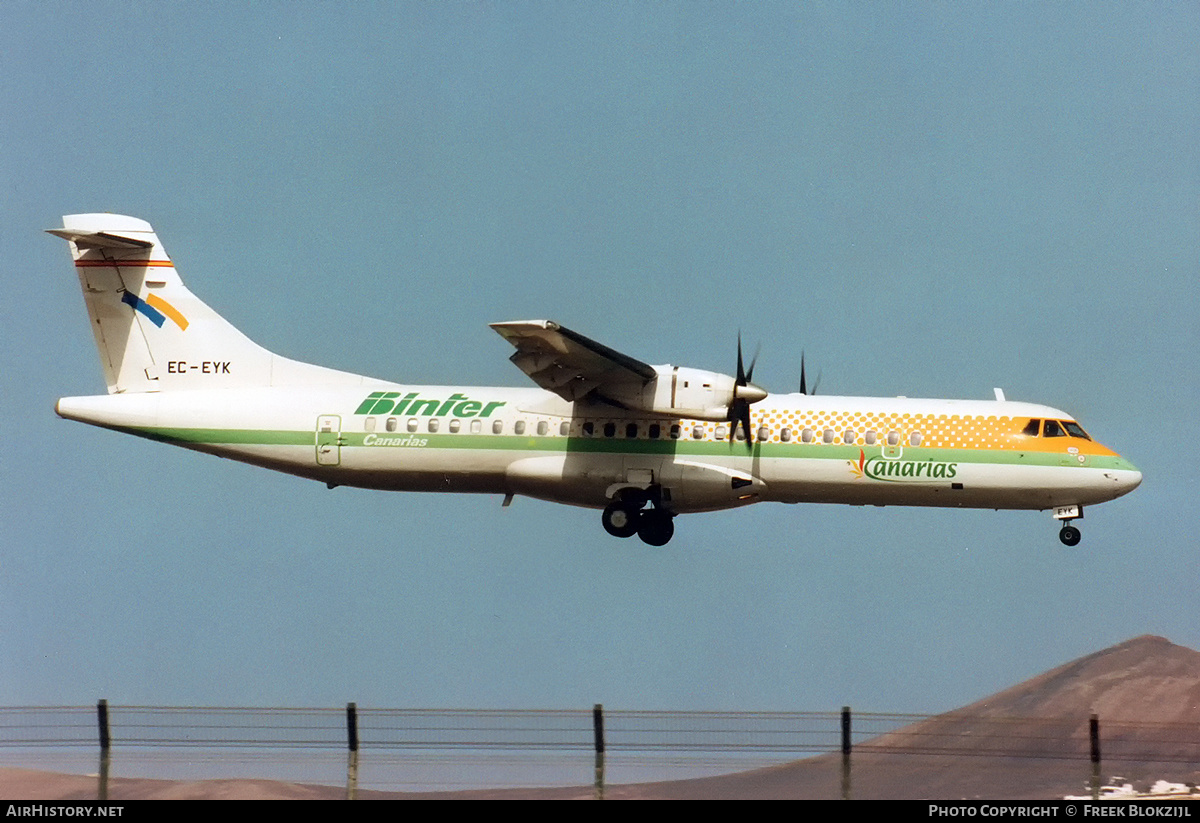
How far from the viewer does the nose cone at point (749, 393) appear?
29.6 metres

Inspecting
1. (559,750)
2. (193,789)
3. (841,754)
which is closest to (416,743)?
(559,750)

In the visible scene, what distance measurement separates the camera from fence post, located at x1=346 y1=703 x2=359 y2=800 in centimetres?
1925

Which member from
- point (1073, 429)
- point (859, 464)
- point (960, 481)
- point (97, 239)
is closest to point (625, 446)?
point (859, 464)

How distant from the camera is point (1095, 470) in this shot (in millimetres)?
30656

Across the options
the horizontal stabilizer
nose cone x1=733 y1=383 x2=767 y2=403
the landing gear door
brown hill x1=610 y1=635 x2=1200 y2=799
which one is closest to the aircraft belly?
nose cone x1=733 y1=383 x2=767 y2=403

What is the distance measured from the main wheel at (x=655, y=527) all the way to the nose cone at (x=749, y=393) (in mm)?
3316

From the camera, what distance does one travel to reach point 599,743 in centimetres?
1919

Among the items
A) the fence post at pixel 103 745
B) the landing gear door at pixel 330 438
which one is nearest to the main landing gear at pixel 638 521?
the landing gear door at pixel 330 438

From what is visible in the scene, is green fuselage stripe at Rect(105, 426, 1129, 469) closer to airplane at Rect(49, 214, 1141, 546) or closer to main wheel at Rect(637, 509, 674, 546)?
airplane at Rect(49, 214, 1141, 546)

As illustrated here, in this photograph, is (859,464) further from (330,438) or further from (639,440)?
(330,438)

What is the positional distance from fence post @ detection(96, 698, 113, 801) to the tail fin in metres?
14.1
